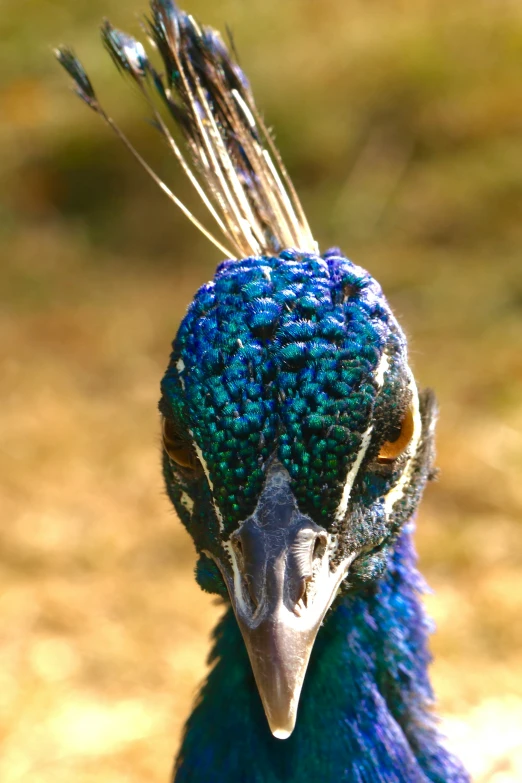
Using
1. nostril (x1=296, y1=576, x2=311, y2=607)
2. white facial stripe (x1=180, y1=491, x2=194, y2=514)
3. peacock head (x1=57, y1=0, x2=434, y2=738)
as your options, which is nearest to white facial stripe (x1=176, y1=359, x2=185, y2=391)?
peacock head (x1=57, y1=0, x2=434, y2=738)

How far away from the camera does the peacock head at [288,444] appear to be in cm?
98

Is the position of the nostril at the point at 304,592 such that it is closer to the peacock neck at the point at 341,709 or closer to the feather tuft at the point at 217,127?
the peacock neck at the point at 341,709

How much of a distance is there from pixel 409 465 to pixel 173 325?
10.4 feet

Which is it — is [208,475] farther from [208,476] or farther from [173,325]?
[173,325]

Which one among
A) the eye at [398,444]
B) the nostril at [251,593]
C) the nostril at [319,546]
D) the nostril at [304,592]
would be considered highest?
the eye at [398,444]

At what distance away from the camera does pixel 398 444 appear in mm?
1106

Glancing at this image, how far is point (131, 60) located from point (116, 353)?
2.83m

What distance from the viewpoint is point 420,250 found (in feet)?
15.9

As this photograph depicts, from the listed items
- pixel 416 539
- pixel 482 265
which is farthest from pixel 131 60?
pixel 482 265

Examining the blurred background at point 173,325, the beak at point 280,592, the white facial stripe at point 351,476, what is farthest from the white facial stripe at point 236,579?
the blurred background at point 173,325

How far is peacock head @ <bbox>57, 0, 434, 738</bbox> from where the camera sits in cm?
98

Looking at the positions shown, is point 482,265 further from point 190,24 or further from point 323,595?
point 323,595

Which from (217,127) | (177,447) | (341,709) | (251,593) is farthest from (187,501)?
(217,127)

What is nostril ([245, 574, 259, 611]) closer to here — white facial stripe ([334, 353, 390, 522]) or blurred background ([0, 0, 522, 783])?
white facial stripe ([334, 353, 390, 522])
